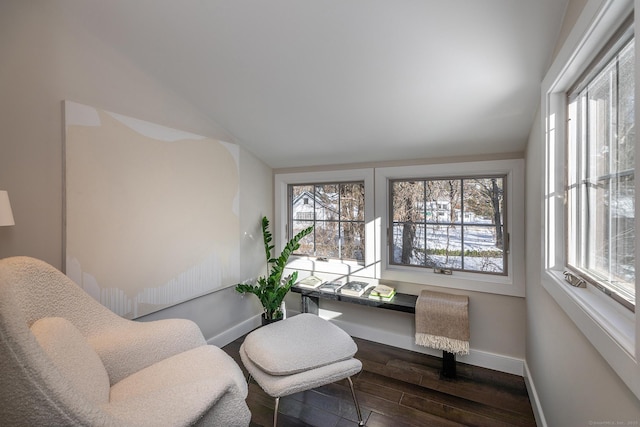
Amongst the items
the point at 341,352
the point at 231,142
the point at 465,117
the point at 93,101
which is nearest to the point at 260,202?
the point at 231,142

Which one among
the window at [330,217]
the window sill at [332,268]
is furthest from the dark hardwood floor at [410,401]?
the window at [330,217]

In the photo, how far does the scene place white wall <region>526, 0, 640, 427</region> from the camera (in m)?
0.79

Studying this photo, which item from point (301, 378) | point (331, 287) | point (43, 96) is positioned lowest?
point (301, 378)

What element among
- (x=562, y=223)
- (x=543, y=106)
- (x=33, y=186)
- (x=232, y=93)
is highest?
(x=232, y=93)

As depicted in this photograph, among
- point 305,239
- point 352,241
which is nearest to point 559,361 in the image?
point 352,241

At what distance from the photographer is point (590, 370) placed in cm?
92

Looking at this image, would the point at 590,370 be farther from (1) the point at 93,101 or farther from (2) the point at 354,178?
(1) the point at 93,101

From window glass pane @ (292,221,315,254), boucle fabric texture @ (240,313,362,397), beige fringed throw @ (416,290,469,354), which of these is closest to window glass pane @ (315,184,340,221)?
window glass pane @ (292,221,315,254)

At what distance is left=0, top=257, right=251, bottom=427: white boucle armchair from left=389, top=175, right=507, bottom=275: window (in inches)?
68.2

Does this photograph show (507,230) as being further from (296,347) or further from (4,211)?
(4,211)

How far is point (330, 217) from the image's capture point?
2.84 meters

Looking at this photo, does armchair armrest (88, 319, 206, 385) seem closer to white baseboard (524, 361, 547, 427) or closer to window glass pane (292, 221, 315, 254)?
window glass pane (292, 221, 315, 254)

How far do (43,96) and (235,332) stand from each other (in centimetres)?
216

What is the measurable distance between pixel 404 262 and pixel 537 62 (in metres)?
1.67
